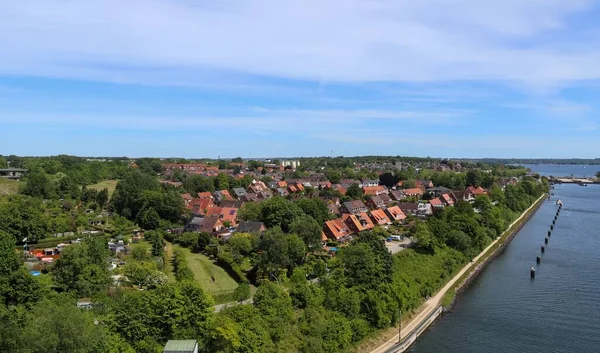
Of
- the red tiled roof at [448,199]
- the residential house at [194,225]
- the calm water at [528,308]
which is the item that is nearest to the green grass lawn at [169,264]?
the residential house at [194,225]

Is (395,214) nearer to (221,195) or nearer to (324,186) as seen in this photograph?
(221,195)

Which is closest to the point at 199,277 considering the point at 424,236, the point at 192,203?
the point at 424,236

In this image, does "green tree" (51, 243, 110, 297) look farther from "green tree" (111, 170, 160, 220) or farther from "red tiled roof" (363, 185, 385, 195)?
"red tiled roof" (363, 185, 385, 195)

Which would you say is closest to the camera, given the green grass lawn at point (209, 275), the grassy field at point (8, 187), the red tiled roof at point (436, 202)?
the green grass lawn at point (209, 275)

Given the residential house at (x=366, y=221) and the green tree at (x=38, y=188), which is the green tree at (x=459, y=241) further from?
the green tree at (x=38, y=188)

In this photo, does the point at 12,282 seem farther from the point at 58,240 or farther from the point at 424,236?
the point at 424,236

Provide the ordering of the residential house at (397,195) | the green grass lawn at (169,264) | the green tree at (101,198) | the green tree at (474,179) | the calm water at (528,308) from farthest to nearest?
the green tree at (474,179), the residential house at (397,195), the green tree at (101,198), the green grass lawn at (169,264), the calm water at (528,308)

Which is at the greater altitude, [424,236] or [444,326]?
[424,236]
